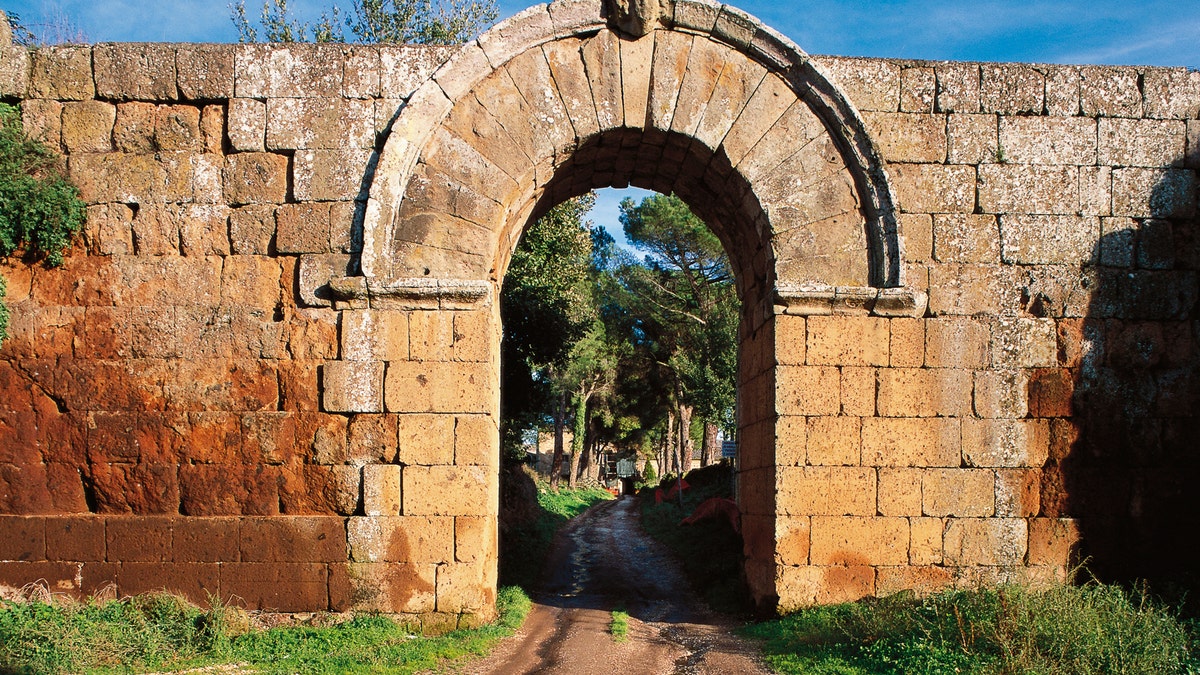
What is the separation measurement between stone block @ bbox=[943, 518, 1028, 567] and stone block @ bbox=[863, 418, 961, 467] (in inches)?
22.6

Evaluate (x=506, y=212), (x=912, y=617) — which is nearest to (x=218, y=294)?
(x=506, y=212)

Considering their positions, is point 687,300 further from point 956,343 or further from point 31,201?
point 31,201

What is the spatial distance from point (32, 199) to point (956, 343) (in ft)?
27.2

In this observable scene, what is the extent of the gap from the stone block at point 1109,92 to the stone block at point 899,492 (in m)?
3.84

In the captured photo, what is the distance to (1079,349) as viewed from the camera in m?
8.15

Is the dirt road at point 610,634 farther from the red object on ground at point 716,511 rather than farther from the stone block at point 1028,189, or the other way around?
the stone block at point 1028,189

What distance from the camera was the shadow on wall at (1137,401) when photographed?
26.2 feet

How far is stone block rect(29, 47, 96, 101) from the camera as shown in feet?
27.0

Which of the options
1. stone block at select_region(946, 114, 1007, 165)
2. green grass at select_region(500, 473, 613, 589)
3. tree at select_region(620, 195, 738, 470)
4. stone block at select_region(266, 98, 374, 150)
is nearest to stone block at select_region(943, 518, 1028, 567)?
stone block at select_region(946, 114, 1007, 165)

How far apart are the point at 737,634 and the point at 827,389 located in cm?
238

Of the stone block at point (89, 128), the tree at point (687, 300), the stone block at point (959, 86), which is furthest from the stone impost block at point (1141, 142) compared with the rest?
the tree at point (687, 300)

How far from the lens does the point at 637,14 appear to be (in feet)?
26.5

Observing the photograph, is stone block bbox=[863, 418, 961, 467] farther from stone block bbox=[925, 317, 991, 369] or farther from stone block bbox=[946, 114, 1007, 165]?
stone block bbox=[946, 114, 1007, 165]

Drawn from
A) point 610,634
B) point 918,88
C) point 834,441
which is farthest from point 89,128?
point 918,88
